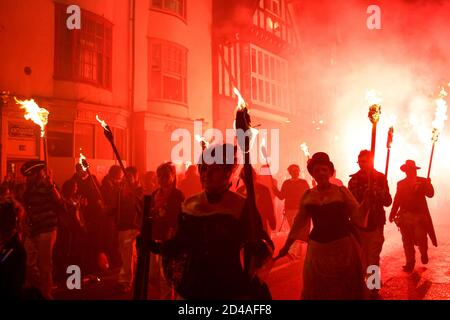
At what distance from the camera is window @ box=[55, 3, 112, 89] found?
37.4ft

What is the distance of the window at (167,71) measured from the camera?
13.9 m

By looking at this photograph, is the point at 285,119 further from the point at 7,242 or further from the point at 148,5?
the point at 7,242

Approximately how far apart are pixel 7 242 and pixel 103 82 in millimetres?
9693

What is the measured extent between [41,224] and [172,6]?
10842mm

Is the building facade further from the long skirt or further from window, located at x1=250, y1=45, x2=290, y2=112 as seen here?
the long skirt

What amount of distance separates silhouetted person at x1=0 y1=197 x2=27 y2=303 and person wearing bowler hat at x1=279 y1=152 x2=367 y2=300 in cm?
247

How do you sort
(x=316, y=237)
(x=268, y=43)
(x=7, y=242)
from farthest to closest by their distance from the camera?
(x=268, y=43)
(x=316, y=237)
(x=7, y=242)

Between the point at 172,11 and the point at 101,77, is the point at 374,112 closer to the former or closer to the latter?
the point at 101,77

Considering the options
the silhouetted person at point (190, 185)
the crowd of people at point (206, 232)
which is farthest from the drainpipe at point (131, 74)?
the crowd of people at point (206, 232)

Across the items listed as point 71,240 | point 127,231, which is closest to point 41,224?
point 127,231

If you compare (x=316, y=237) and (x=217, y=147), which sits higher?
(x=217, y=147)

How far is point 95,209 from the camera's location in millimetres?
8016
